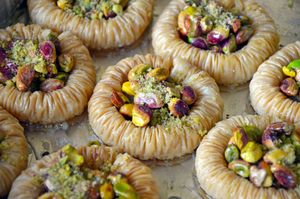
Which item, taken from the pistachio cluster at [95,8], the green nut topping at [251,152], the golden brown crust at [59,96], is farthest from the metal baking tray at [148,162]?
the green nut topping at [251,152]

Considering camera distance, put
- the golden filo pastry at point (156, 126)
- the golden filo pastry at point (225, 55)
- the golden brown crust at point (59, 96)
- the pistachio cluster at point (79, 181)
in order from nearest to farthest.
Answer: the pistachio cluster at point (79, 181)
the golden filo pastry at point (156, 126)
the golden brown crust at point (59, 96)
the golden filo pastry at point (225, 55)

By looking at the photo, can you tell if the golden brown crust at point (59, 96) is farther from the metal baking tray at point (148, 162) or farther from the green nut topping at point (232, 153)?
the green nut topping at point (232, 153)

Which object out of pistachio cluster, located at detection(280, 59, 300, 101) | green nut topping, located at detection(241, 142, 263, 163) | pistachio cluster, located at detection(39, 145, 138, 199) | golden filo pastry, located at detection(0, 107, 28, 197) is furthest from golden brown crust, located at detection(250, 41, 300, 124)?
golden filo pastry, located at detection(0, 107, 28, 197)

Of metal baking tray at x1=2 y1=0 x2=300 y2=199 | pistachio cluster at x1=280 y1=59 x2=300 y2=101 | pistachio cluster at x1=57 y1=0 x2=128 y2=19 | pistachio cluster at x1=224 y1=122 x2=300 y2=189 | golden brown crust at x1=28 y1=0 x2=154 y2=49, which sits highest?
pistachio cluster at x1=57 y1=0 x2=128 y2=19

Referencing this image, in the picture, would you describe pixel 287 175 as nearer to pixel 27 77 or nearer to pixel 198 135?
pixel 198 135

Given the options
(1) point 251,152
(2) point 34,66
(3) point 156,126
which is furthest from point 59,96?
(1) point 251,152

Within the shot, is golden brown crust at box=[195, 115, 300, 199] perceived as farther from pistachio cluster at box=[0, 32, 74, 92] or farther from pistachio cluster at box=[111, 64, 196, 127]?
pistachio cluster at box=[0, 32, 74, 92]

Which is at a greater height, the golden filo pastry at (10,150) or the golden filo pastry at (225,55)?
the golden filo pastry at (225,55)
